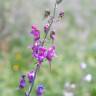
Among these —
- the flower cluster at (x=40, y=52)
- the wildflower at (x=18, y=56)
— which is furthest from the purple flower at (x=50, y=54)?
the wildflower at (x=18, y=56)

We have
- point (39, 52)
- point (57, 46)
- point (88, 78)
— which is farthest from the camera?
point (57, 46)

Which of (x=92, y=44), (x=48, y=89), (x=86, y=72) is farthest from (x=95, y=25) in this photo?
(x=48, y=89)

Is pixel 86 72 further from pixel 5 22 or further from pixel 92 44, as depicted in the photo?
pixel 5 22

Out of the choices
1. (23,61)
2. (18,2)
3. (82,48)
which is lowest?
(23,61)

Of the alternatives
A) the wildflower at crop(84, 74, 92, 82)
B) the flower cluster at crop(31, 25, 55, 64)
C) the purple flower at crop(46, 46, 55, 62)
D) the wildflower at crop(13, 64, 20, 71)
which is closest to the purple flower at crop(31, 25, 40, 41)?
the flower cluster at crop(31, 25, 55, 64)

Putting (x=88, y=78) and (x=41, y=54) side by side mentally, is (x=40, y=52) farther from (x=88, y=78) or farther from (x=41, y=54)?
(x=88, y=78)

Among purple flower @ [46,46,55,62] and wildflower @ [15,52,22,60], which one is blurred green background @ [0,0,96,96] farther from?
purple flower @ [46,46,55,62]

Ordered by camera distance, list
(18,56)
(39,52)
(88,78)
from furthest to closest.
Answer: (18,56) < (88,78) < (39,52)

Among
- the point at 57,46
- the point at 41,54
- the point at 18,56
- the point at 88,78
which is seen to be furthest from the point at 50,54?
the point at 57,46
